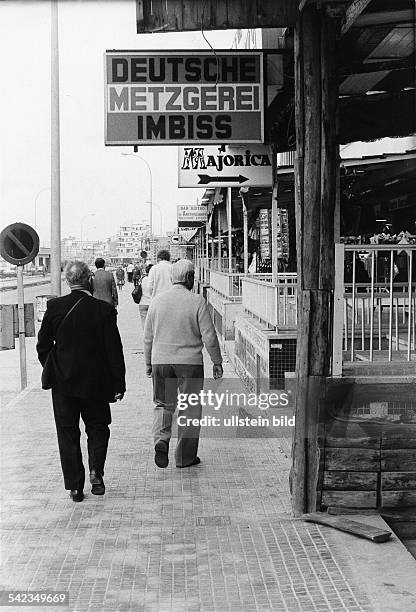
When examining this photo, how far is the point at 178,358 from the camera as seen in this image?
726 centimetres

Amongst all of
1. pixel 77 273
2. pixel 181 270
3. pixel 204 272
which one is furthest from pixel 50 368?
pixel 204 272

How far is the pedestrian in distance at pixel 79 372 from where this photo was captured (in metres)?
6.38

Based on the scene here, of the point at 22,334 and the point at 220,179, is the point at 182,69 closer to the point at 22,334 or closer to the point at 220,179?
the point at 220,179

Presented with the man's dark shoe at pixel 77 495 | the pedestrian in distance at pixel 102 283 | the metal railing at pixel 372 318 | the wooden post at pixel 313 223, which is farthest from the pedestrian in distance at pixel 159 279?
the wooden post at pixel 313 223

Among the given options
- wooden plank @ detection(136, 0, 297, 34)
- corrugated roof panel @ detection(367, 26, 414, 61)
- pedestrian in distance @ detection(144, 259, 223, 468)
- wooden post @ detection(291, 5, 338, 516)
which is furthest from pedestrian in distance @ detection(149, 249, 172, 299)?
wooden plank @ detection(136, 0, 297, 34)

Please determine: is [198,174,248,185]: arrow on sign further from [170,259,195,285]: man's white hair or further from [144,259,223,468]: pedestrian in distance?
[144,259,223,468]: pedestrian in distance

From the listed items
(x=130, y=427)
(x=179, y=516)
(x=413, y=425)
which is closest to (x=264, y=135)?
(x=413, y=425)

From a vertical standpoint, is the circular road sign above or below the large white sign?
below

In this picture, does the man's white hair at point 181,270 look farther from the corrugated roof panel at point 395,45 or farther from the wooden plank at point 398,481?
the wooden plank at point 398,481

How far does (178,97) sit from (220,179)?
146 inches

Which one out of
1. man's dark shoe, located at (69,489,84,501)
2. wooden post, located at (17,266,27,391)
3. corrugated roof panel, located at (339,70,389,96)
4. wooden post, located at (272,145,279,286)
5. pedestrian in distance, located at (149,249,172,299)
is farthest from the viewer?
pedestrian in distance, located at (149,249,172,299)

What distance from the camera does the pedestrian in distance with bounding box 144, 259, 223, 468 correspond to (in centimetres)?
725

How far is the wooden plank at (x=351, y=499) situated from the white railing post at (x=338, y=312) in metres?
0.83

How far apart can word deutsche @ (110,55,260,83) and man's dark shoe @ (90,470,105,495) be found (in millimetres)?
3063
